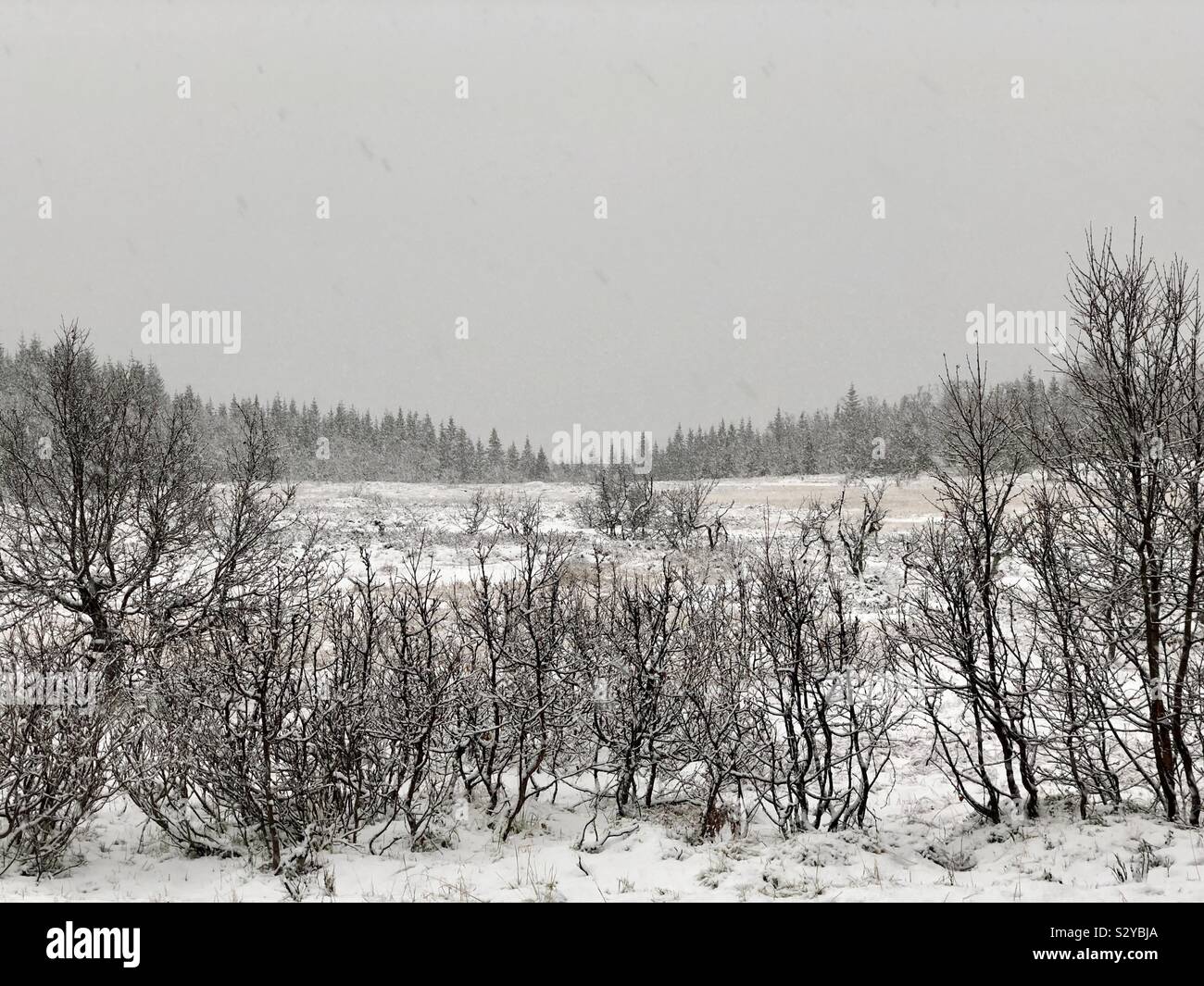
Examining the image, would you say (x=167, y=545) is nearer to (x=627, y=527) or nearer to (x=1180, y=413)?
(x=1180, y=413)

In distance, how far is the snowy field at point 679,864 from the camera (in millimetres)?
5270

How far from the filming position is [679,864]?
6230 millimetres

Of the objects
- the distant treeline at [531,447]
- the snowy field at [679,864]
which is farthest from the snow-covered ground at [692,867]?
the distant treeline at [531,447]

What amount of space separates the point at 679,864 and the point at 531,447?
120615mm

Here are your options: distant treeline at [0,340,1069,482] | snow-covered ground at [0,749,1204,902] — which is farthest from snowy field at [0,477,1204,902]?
distant treeline at [0,340,1069,482]

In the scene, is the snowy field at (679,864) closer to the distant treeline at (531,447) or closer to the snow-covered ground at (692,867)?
the snow-covered ground at (692,867)

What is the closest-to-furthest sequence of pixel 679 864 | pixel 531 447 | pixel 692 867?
1. pixel 692 867
2. pixel 679 864
3. pixel 531 447

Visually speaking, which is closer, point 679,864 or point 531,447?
point 679,864

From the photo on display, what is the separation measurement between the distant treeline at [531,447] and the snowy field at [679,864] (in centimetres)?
7285

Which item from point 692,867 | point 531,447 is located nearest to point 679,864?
point 692,867

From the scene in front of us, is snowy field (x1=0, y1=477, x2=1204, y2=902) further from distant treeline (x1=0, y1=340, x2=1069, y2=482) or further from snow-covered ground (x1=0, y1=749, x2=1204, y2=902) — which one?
distant treeline (x1=0, y1=340, x2=1069, y2=482)

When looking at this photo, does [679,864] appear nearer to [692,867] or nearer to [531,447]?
[692,867]
